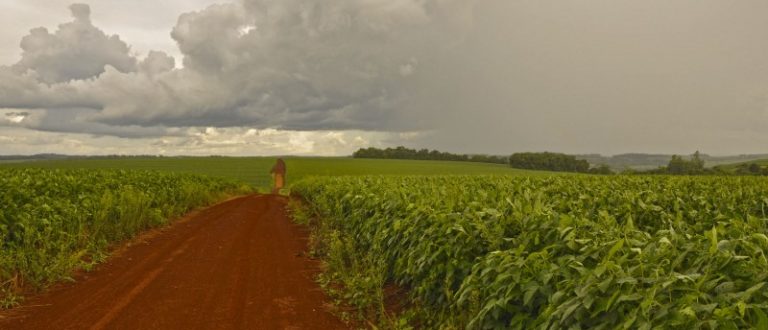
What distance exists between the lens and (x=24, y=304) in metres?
8.31

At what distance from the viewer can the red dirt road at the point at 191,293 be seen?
7.39 metres

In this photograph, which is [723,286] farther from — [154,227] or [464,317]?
[154,227]

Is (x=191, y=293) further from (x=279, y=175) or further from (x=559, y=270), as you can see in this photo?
(x=279, y=175)

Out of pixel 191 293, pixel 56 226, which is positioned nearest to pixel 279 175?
pixel 56 226

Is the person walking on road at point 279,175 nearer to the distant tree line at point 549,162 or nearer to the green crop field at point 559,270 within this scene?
the distant tree line at point 549,162

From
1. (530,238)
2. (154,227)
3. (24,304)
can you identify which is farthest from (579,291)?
(154,227)

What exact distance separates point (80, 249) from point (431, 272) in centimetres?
891

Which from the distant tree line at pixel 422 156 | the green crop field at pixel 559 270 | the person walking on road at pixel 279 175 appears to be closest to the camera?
the green crop field at pixel 559 270

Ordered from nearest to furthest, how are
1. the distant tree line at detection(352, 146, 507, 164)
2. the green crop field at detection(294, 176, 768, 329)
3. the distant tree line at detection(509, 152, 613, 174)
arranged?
1. the green crop field at detection(294, 176, 768, 329)
2. the distant tree line at detection(509, 152, 613, 174)
3. the distant tree line at detection(352, 146, 507, 164)

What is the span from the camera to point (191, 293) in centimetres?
878

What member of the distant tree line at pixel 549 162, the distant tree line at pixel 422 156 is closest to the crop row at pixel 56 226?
the distant tree line at pixel 549 162

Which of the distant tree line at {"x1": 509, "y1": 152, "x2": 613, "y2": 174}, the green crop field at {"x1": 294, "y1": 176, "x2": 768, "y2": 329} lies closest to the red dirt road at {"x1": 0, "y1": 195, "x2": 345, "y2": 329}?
the green crop field at {"x1": 294, "y1": 176, "x2": 768, "y2": 329}

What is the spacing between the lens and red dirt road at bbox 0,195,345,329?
24.2 ft

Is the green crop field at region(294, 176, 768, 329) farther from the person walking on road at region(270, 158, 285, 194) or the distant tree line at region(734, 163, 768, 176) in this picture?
the distant tree line at region(734, 163, 768, 176)
